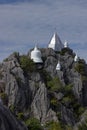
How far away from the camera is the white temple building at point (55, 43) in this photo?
59.6 metres

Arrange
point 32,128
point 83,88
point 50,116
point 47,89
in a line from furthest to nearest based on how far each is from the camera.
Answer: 1. point 83,88
2. point 47,89
3. point 50,116
4. point 32,128

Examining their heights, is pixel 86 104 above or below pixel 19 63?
below

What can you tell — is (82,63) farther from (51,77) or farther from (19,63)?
(19,63)

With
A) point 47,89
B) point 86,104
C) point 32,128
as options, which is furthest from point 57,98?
point 32,128

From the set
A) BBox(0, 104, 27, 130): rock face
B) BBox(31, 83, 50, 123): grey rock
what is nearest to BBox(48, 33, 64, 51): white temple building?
BBox(31, 83, 50, 123): grey rock

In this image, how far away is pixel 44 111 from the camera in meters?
49.7

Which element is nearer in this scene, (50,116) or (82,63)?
(50,116)

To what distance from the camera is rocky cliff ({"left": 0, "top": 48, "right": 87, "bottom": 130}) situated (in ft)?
163

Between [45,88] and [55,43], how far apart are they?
1029cm

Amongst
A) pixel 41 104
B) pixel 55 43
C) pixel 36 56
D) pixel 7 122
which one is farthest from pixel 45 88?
pixel 7 122

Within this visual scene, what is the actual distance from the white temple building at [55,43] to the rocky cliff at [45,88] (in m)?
1.68

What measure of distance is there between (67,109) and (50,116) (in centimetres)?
328

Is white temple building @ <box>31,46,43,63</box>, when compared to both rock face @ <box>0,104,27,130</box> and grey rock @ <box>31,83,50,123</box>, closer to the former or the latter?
grey rock @ <box>31,83,50,123</box>

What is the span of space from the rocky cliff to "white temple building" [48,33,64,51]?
1.68 meters
